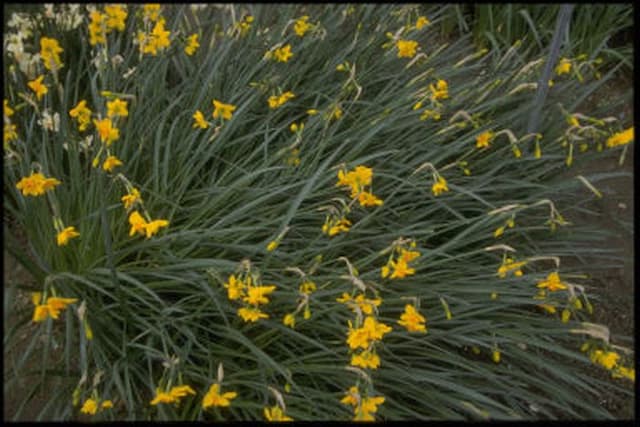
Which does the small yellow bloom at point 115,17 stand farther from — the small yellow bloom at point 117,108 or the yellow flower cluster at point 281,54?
the small yellow bloom at point 117,108

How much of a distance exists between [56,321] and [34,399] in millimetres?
281

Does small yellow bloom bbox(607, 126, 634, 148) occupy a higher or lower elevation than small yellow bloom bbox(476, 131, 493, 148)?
higher

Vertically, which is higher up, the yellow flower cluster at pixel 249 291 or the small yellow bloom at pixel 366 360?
the yellow flower cluster at pixel 249 291

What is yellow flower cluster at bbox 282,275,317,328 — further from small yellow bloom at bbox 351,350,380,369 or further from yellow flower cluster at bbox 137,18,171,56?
yellow flower cluster at bbox 137,18,171,56

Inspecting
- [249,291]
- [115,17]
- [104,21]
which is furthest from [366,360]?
[115,17]

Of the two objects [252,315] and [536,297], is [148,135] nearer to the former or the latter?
[252,315]

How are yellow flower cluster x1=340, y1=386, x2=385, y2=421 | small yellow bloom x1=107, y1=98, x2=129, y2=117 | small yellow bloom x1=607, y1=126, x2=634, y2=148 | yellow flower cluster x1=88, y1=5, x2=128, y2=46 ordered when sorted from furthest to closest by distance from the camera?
yellow flower cluster x1=88, y1=5, x2=128, y2=46 < small yellow bloom x1=607, y1=126, x2=634, y2=148 < small yellow bloom x1=107, y1=98, x2=129, y2=117 < yellow flower cluster x1=340, y1=386, x2=385, y2=421

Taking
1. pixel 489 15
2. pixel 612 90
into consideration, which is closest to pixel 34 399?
pixel 489 15

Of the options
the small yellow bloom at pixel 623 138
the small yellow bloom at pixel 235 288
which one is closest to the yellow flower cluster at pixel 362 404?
the small yellow bloom at pixel 235 288

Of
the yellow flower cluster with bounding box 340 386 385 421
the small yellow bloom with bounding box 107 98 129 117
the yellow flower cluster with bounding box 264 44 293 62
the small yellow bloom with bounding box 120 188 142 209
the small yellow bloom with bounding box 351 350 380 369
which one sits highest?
the small yellow bloom with bounding box 107 98 129 117

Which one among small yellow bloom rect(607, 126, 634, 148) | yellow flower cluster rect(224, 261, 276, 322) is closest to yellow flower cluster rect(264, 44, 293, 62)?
yellow flower cluster rect(224, 261, 276, 322)

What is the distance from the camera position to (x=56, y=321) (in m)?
2.32

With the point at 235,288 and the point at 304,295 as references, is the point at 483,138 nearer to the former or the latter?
the point at 304,295

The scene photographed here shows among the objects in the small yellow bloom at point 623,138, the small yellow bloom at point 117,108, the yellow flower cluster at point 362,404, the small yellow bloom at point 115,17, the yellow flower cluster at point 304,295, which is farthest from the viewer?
the small yellow bloom at point 115,17
